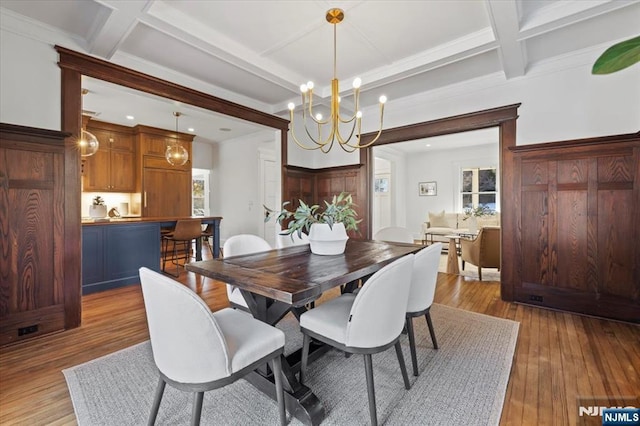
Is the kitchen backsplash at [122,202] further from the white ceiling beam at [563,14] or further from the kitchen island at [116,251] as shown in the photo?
the white ceiling beam at [563,14]

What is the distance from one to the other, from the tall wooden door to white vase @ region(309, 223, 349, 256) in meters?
2.28

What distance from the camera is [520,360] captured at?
213 centimetres

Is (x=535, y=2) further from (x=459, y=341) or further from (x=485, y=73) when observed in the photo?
(x=459, y=341)

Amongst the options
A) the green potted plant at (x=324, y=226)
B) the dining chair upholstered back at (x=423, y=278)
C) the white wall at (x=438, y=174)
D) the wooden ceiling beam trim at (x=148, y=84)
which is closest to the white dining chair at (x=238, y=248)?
the green potted plant at (x=324, y=226)

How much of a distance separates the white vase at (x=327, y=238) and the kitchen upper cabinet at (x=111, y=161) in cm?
544

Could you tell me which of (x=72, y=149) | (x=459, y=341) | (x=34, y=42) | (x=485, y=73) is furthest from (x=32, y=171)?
(x=485, y=73)

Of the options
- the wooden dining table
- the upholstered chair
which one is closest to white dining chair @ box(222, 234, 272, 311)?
the wooden dining table

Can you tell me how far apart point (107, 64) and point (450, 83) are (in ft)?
12.2

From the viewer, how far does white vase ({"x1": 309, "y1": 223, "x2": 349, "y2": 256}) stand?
217cm

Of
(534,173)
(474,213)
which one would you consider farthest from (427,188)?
(534,173)

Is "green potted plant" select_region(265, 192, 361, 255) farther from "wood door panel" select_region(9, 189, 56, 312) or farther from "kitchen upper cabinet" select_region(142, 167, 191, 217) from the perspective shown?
"kitchen upper cabinet" select_region(142, 167, 191, 217)

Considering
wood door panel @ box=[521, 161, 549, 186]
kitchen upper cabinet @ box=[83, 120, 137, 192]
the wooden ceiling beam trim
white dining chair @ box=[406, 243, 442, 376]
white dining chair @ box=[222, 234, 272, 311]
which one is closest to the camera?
white dining chair @ box=[406, 243, 442, 376]

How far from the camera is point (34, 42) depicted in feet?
8.02

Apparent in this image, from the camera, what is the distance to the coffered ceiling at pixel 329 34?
2256mm
